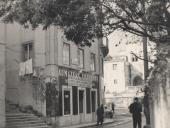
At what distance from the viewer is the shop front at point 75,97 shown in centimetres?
3325

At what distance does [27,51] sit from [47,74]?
2891 millimetres

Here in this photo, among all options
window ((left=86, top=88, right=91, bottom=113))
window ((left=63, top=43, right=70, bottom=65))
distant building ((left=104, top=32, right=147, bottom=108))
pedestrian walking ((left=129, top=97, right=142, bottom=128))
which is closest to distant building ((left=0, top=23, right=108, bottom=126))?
window ((left=63, top=43, right=70, bottom=65))

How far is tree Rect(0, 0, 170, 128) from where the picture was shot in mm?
12016

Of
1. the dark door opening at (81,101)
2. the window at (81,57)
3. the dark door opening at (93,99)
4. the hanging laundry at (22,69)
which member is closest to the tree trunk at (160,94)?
the hanging laundry at (22,69)

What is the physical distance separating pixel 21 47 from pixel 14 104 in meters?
4.26

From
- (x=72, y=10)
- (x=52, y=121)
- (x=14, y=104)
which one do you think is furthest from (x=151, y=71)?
(x=14, y=104)

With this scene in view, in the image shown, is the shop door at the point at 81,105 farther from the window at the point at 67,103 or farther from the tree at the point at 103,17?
the tree at the point at 103,17

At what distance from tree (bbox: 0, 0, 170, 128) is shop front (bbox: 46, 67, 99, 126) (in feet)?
64.7

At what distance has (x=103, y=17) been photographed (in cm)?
1277

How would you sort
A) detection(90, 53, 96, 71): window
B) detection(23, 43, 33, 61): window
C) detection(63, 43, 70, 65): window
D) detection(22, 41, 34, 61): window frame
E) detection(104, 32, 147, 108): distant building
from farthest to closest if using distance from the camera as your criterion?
detection(104, 32, 147, 108): distant building < detection(90, 53, 96, 71): window < detection(63, 43, 70, 65): window < detection(23, 43, 33, 61): window < detection(22, 41, 34, 61): window frame

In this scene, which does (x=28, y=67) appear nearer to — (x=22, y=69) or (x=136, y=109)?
(x=22, y=69)

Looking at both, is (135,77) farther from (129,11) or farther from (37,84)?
(129,11)

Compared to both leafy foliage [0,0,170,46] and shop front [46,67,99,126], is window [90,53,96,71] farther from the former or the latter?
leafy foliage [0,0,170,46]

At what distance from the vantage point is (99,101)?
136ft
